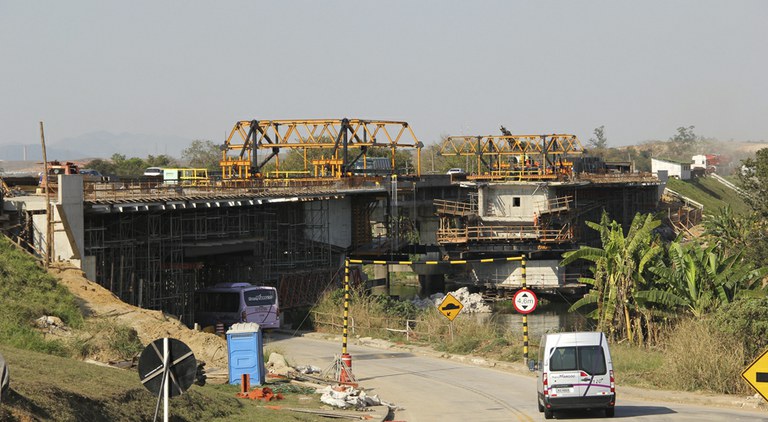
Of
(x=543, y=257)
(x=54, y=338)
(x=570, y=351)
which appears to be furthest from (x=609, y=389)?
(x=543, y=257)

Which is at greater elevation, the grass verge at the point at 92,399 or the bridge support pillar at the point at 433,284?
the grass verge at the point at 92,399

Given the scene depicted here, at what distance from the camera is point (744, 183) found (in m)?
69.1

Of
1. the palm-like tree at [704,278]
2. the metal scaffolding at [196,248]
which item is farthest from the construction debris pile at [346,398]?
the palm-like tree at [704,278]

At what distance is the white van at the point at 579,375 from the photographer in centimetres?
2603

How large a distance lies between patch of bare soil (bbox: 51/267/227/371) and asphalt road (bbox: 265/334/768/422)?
3399 millimetres

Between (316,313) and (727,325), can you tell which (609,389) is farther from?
(316,313)

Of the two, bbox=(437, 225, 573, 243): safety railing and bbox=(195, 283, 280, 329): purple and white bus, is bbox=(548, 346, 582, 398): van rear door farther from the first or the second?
bbox=(437, 225, 573, 243): safety railing

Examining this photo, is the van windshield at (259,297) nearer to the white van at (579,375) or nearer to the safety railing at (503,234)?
the white van at (579,375)

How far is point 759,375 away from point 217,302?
111 ft

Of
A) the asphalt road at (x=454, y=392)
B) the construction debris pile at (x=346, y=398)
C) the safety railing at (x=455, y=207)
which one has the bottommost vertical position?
the asphalt road at (x=454, y=392)

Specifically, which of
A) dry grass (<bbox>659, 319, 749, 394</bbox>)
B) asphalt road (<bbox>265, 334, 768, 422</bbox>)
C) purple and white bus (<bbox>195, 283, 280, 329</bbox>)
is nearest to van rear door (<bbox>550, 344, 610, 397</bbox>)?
asphalt road (<bbox>265, 334, 768, 422</bbox>)

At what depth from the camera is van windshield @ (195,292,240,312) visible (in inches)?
1913

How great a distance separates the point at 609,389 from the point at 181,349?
42.2ft

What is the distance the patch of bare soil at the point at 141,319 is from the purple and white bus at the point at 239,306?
945 centimetres
